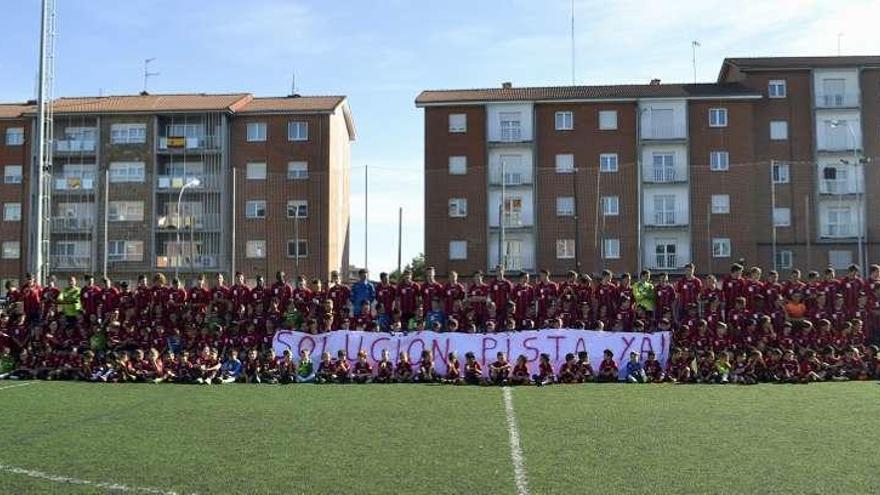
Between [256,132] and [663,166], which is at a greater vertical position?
[256,132]

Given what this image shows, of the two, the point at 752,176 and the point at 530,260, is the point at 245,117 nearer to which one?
the point at 530,260

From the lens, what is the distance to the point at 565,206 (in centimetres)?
3841

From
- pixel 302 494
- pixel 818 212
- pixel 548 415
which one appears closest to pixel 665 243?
pixel 818 212

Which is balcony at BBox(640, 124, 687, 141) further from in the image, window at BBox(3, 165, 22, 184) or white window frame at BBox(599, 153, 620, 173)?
window at BBox(3, 165, 22, 184)

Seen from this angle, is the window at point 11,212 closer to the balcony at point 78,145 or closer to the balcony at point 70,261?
the balcony at point 70,261

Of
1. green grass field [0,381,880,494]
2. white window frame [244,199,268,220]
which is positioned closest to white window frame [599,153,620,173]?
white window frame [244,199,268,220]

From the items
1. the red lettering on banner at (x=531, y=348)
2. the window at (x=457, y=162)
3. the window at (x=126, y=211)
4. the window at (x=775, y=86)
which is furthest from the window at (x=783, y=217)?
the window at (x=126, y=211)

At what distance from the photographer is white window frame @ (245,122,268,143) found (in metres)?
46.8

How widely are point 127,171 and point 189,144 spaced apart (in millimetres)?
3803

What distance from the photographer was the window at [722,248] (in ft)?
138

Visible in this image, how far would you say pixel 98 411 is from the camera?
36.8 feet

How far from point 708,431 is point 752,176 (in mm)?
34491

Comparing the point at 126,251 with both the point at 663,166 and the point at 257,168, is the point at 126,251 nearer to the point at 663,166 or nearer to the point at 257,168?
the point at 257,168

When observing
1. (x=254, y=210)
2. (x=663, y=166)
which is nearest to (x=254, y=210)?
(x=254, y=210)
